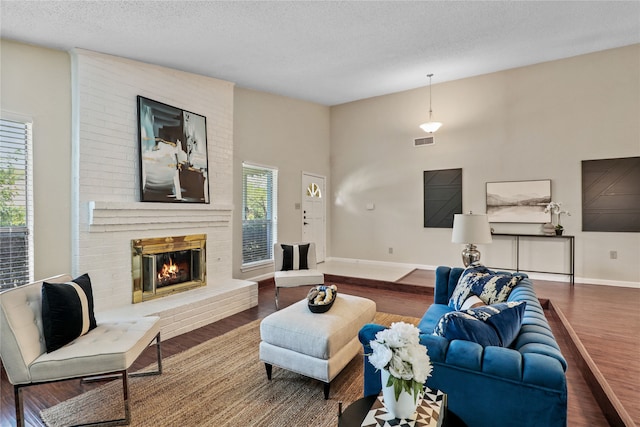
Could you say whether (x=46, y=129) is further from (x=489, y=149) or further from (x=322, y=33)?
(x=489, y=149)

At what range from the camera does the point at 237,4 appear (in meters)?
2.99

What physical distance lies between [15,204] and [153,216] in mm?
1181

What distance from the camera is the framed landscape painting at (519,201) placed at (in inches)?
205

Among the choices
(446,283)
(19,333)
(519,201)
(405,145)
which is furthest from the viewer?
(405,145)

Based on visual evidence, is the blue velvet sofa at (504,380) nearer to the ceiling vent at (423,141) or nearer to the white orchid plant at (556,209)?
the white orchid plant at (556,209)

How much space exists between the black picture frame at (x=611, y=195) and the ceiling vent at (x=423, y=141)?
232 cm

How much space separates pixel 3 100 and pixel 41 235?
1.26 meters

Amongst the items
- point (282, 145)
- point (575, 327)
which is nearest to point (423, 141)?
point (282, 145)

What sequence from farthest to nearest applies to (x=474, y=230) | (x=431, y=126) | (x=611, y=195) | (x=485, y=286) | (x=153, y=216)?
1. (x=431, y=126)
2. (x=611, y=195)
3. (x=153, y=216)
4. (x=474, y=230)
5. (x=485, y=286)

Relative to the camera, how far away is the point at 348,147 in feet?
23.3

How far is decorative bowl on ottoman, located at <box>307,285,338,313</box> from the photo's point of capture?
2584 millimetres

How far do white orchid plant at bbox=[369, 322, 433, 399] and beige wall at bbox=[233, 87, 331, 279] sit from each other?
4175 mm

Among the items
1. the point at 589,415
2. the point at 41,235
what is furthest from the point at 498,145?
the point at 41,235

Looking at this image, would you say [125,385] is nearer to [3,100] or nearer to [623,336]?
[3,100]
